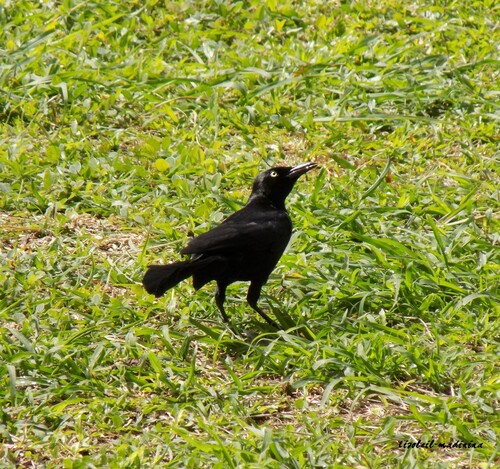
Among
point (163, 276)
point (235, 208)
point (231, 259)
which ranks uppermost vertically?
point (163, 276)

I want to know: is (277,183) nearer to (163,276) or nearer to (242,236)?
(242,236)

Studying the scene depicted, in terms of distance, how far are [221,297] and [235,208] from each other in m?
1.21

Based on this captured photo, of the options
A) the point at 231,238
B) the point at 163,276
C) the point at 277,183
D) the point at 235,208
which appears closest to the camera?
the point at 163,276

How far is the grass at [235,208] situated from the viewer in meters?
4.59

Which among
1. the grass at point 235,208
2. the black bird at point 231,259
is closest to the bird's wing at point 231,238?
the black bird at point 231,259

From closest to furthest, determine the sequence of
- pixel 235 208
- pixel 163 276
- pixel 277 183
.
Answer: pixel 163 276 < pixel 277 183 < pixel 235 208

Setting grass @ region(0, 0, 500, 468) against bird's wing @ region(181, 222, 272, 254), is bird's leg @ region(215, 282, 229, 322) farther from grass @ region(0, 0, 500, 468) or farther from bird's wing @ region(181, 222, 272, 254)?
bird's wing @ region(181, 222, 272, 254)

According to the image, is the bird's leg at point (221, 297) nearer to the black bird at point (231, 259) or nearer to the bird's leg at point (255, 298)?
the black bird at point (231, 259)

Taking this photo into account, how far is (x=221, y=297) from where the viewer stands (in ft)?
18.0

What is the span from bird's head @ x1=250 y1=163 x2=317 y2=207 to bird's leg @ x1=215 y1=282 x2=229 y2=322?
29.1 inches

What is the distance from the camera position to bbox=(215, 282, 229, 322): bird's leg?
5.47 metres

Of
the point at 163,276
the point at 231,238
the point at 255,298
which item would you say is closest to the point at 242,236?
the point at 231,238

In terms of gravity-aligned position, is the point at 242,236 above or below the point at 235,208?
above

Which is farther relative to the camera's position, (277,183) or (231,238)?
(277,183)
